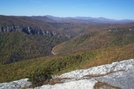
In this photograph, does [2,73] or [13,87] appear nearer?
[13,87]

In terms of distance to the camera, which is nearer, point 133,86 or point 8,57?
point 133,86

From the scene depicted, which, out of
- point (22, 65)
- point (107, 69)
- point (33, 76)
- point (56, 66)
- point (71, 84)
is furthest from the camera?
point (22, 65)

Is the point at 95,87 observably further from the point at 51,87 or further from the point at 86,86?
the point at 51,87

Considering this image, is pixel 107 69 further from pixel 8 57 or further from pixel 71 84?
pixel 8 57

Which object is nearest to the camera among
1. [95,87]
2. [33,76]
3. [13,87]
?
[95,87]

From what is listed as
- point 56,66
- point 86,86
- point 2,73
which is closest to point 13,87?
point 86,86

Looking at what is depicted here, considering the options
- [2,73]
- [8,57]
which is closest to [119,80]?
[2,73]

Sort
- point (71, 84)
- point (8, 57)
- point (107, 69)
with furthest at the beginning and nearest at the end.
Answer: point (8, 57)
point (107, 69)
point (71, 84)

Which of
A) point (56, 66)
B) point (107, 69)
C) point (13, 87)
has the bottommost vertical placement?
point (56, 66)

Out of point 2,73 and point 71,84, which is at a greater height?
point 71,84
